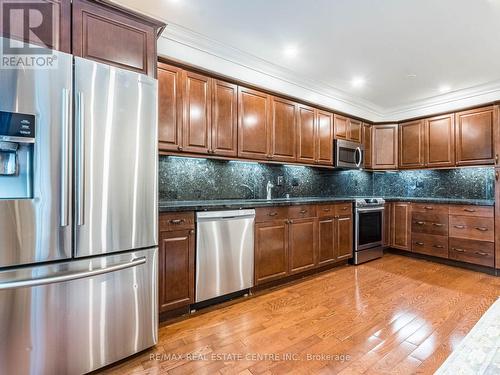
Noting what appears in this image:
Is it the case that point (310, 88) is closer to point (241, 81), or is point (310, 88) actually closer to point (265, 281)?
point (241, 81)

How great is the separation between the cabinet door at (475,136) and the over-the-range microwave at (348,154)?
135 centimetres

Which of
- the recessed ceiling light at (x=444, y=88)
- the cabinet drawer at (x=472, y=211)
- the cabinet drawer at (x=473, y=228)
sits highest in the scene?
the recessed ceiling light at (x=444, y=88)

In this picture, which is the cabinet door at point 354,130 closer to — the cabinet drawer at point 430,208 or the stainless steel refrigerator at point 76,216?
the cabinet drawer at point 430,208

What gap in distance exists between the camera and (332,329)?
2.13 metres

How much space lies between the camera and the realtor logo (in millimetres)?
1367

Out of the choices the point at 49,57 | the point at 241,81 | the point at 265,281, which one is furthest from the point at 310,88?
the point at 49,57

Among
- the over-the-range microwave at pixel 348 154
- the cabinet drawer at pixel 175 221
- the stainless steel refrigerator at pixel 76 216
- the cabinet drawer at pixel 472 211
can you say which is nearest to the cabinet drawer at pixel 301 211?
the over-the-range microwave at pixel 348 154

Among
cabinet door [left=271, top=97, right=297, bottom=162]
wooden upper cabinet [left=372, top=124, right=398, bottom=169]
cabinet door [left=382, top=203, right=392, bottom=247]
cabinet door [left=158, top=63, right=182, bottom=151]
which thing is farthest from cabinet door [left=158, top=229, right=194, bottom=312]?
wooden upper cabinet [left=372, top=124, right=398, bottom=169]

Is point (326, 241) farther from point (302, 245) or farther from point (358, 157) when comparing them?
point (358, 157)

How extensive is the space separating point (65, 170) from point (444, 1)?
302 cm

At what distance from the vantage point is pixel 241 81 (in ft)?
9.84

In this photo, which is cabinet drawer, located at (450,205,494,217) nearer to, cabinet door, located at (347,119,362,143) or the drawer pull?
cabinet door, located at (347,119,362,143)

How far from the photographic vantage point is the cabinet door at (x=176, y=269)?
216cm

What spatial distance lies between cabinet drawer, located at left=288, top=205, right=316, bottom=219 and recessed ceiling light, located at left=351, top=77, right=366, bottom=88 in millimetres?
1937
